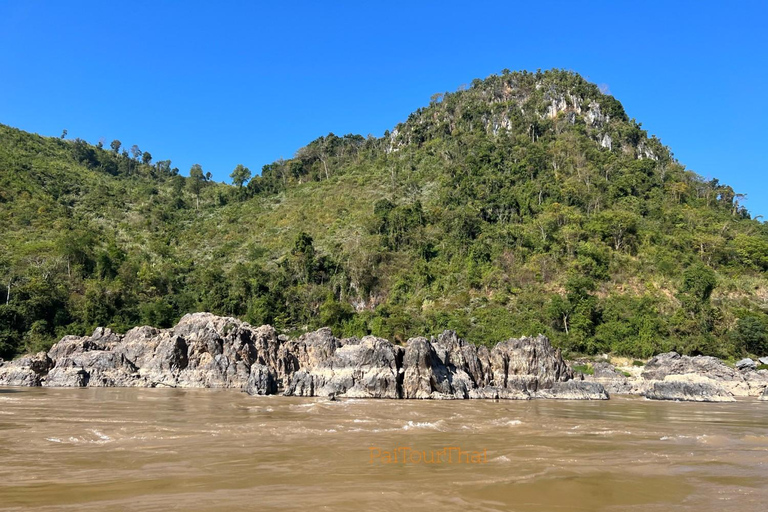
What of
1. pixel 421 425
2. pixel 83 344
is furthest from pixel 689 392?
pixel 83 344

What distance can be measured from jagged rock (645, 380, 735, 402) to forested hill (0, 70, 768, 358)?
35.0 feet

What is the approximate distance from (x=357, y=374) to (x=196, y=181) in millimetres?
86348

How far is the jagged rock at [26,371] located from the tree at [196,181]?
62.1 metres

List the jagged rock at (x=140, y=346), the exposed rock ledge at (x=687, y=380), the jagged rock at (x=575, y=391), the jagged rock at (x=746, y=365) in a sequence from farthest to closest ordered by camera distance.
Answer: the jagged rock at (x=746, y=365) → the jagged rock at (x=140, y=346) → the jagged rock at (x=575, y=391) → the exposed rock ledge at (x=687, y=380)

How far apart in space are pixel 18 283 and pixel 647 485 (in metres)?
51.7

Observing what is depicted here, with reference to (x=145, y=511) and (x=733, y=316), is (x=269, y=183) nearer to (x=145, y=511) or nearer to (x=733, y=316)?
(x=733, y=316)

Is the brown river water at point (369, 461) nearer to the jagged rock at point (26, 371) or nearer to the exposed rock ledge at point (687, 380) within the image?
the exposed rock ledge at point (687, 380)

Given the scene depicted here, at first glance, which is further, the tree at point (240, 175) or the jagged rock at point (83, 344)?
the tree at point (240, 175)

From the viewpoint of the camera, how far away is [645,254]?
46.8m

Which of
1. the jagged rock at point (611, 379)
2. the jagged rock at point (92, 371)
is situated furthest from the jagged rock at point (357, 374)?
the jagged rock at point (611, 379)

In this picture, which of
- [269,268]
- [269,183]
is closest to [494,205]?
[269,268]

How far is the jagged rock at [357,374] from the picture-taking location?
22.1 meters

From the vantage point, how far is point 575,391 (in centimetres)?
2383

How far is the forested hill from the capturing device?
129 ft
